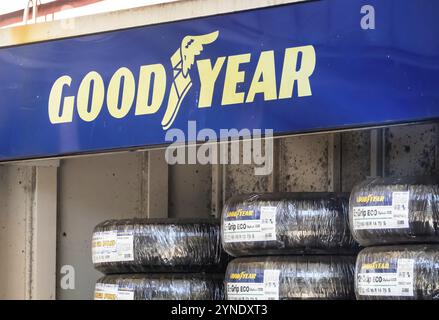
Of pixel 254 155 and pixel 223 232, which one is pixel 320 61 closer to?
pixel 223 232

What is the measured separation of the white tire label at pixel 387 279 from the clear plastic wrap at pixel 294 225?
35cm

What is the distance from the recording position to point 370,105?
3.93 m

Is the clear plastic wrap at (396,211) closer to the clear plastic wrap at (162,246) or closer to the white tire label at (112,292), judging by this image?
the clear plastic wrap at (162,246)

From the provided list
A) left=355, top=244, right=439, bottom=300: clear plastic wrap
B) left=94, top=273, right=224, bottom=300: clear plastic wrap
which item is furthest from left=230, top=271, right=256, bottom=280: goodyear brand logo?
left=355, top=244, right=439, bottom=300: clear plastic wrap

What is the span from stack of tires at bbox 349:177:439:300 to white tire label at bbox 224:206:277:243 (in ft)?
1.44

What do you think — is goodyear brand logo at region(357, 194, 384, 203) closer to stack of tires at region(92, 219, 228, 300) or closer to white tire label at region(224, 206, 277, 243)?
white tire label at region(224, 206, 277, 243)

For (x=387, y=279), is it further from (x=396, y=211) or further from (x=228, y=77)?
(x=228, y=77)

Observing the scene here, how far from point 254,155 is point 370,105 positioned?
5.96 feet

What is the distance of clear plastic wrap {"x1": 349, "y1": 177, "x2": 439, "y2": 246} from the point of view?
13.2 feet

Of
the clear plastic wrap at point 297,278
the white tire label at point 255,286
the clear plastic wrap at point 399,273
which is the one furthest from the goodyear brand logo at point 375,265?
the white tire label at point 255,286

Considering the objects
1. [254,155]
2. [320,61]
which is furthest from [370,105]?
[254,155]

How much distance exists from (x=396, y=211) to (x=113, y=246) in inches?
58.4

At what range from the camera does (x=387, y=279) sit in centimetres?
404

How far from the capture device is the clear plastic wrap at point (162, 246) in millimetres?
4914
